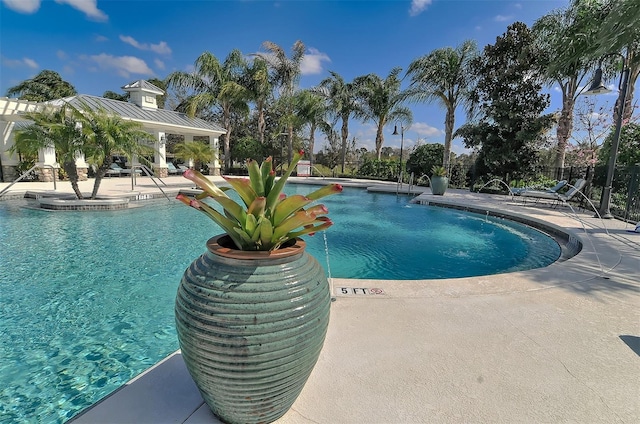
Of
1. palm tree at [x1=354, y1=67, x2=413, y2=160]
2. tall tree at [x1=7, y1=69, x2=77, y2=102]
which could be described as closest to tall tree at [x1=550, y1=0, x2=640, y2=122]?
palm tree at [x1=354, y1=67, x2=413, y2=160]

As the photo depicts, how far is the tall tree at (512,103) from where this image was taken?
1532 centimetres

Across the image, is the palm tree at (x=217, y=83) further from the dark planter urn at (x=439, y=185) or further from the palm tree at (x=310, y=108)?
the dark planter urn at (x=439, y=185)

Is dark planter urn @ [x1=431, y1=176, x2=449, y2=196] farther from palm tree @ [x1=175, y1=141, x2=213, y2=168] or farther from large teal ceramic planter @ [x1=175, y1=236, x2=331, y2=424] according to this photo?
large teal ceramic planter @ [x1=175, y1=236, x2=331, y2=424]

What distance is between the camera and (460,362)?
2248 millimetres

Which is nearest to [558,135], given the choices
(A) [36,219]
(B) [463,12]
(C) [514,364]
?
(B) [463,12]

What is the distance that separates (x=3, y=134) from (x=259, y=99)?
15.4 metres

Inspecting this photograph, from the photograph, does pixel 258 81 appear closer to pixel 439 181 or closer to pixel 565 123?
pixel 439 181

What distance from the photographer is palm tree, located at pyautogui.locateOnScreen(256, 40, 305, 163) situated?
25.6 meters

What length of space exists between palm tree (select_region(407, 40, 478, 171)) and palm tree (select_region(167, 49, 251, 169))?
12944 mm

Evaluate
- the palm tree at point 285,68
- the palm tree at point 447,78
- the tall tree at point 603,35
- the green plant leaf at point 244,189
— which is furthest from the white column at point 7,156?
the tall tree at point 603,35

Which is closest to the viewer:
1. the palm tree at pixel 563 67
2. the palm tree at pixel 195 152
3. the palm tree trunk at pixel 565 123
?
the palm tree at pixel 563 67

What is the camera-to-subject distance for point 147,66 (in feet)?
121

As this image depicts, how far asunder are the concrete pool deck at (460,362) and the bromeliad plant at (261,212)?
3.15ft

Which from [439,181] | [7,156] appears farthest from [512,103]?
[7,156]
